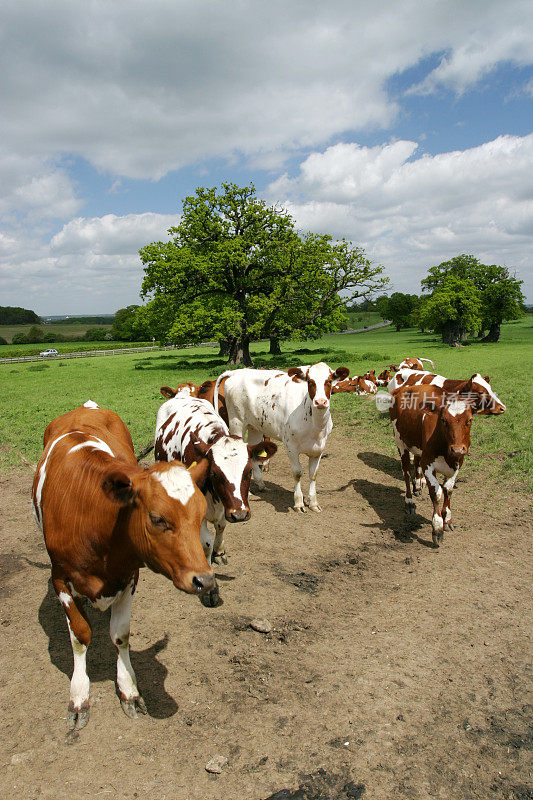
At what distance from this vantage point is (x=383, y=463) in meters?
11.1

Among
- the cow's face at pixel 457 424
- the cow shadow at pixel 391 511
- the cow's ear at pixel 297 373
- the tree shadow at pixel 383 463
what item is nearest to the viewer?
the cow's face at pixel 457 424

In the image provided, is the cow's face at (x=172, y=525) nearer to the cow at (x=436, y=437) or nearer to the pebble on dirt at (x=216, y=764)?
the pebble on dirt at (x=216, y=764)

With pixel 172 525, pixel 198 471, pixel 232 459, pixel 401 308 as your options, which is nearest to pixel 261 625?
pixel 232 459

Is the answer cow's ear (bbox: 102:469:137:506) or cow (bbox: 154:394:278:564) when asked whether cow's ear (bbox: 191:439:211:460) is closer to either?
cow (bbox: 154:394:278:564)

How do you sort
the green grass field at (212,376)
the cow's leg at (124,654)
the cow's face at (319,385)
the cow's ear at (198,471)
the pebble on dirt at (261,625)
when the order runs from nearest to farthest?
1. the cow's ear at (198,471)
2. the cow's leg at (124,654)
3. the pebble on dirt at (261,625)
4. the cow's face at (319,385)
5. the green grass field at (212,376)

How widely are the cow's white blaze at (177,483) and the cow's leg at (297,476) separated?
17.3ft

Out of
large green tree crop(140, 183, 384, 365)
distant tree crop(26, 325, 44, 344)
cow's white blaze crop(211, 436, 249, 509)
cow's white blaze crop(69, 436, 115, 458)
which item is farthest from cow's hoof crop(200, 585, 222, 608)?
distant tree crop(26, 325, 44, 344)

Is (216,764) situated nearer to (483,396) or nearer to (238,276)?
(483,396)

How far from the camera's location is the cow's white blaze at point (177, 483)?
123 inches

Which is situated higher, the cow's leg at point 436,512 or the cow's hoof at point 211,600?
the cow's leg at point 436,512

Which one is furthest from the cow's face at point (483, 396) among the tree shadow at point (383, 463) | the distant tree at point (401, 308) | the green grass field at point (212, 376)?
the distant tree at point (401, 308)

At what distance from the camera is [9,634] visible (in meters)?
4.88

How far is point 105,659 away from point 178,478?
2.55m

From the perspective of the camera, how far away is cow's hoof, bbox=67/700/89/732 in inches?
146
